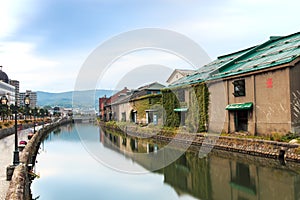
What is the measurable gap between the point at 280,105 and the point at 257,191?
8.70 metres

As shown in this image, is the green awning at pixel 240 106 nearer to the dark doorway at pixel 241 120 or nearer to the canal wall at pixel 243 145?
the dark doorway at pixel 241 120

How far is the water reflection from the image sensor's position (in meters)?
11.4

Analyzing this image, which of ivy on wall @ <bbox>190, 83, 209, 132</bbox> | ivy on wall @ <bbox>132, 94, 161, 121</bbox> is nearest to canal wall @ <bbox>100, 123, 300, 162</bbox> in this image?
ivy on wall @ <bbox>190, 83, 209, 132</bbox>

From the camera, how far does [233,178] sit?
13750 mm

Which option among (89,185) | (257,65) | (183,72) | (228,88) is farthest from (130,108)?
(89,185)

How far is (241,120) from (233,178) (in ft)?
31.9

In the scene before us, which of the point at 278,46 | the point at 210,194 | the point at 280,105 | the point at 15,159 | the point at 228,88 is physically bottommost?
the point at 210,194

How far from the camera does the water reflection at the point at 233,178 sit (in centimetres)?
1141

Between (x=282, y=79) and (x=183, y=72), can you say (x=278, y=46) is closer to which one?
(x=282, y=79)

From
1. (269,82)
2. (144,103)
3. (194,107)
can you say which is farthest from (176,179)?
(144,103)

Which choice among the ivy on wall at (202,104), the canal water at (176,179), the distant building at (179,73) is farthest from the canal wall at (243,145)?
the distant building at (179,73)

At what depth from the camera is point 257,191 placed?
11539mm

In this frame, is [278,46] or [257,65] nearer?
[257,65]

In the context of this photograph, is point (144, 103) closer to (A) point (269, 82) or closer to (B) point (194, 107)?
(B) point (194, 107)
